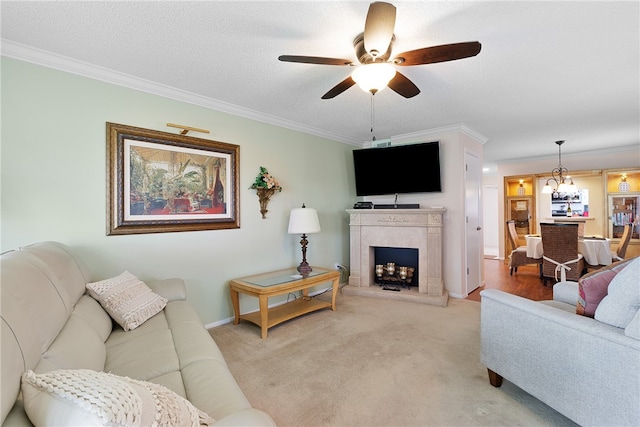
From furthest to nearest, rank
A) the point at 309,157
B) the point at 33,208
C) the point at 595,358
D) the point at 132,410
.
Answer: the point at 309,157, the point at 33,208, the point at 595,358, the point at 132,410

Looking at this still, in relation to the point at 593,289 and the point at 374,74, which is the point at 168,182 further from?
the point at 593,289

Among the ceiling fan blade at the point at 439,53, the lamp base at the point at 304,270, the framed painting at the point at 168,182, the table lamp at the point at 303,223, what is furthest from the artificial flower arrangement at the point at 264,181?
the ceiling fan blade at the point at 439,53

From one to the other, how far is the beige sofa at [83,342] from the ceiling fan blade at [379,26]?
5.69ft

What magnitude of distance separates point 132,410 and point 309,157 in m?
3.62

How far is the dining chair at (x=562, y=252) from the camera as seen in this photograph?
164 inches

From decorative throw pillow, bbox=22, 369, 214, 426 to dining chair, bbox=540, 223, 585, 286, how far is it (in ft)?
16.7

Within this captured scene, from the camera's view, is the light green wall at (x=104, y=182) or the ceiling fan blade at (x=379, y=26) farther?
the light green wall at (x=104, y=182)

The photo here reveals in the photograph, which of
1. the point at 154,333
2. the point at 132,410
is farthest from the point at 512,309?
the point at 154,333

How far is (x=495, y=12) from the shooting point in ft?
5.46

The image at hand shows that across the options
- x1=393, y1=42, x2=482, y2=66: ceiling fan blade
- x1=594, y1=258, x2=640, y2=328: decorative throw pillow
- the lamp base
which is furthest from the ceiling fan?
the lamp base

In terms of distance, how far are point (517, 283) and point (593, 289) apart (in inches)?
149

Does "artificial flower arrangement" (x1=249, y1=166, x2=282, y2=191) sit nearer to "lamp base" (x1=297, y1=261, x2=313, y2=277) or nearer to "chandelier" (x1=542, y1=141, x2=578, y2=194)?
"lamp base" (x1=297, y1=261, x2=313, y2=277)

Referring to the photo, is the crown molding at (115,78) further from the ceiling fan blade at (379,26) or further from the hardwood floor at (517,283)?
the hardwood floor at (517,283)

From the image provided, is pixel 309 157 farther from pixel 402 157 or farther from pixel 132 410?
pixel 132 410
